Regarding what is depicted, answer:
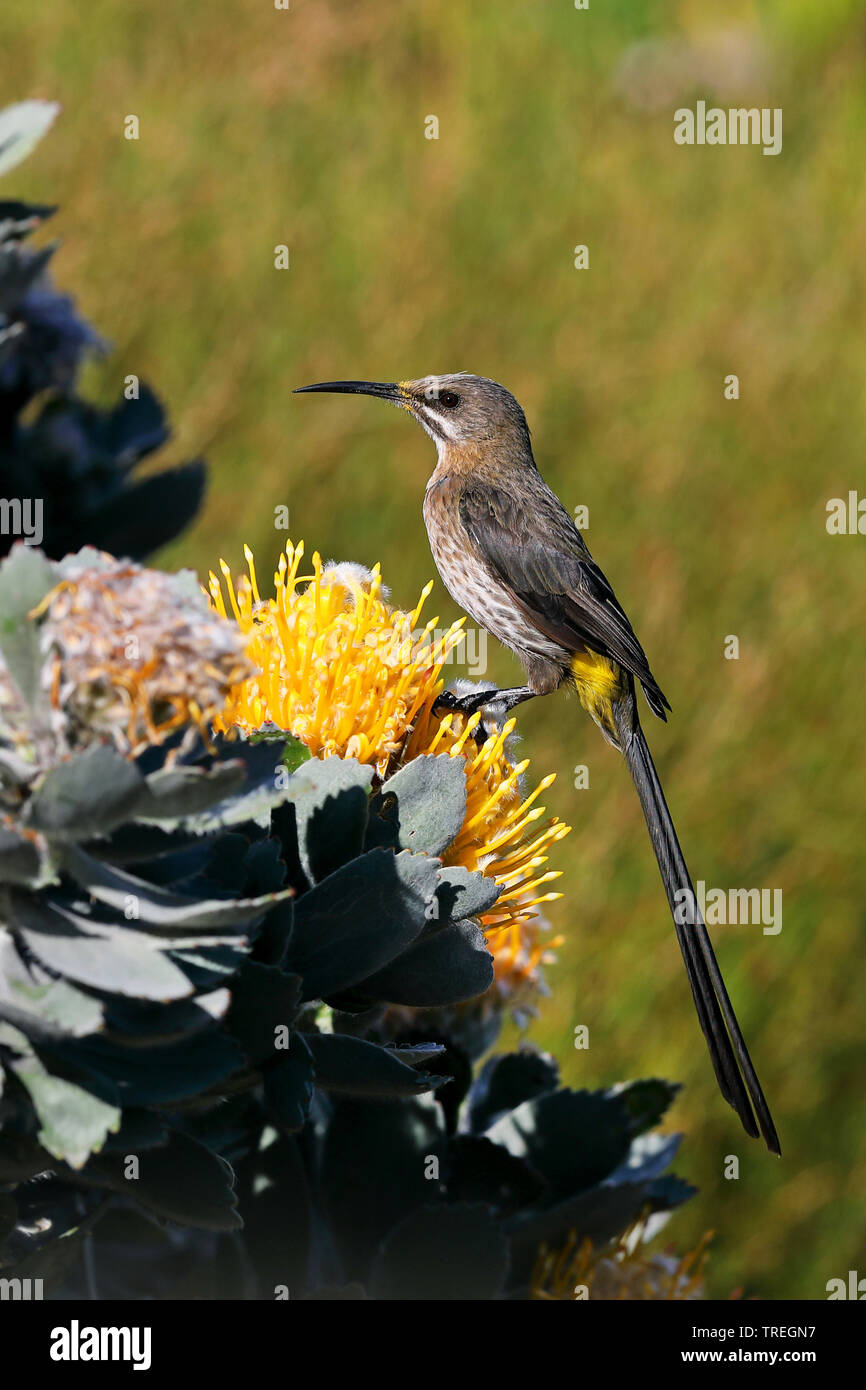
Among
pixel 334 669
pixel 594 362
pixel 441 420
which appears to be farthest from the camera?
pixel 594 362

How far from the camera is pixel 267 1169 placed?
171 centimetres

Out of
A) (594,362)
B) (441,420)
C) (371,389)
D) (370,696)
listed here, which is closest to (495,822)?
(370,696)

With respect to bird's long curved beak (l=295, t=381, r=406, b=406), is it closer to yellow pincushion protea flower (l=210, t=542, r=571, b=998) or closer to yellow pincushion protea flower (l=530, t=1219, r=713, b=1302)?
yellow pincushion protea flower (l=210, t=542, r=571, b=998)

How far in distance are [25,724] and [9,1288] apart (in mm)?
797

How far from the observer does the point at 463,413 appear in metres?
2.87

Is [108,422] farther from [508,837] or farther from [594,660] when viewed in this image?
[508,837]

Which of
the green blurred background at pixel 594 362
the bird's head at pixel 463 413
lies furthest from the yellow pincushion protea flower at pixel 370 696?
the green blurred background at pixel 594 362

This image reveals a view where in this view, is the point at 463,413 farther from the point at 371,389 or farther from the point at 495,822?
the point at 495,822

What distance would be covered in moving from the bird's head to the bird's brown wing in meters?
0.16

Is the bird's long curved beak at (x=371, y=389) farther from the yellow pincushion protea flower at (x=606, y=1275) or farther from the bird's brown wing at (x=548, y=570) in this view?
the yellow pincushion protea flower at (x=606, y=1275)

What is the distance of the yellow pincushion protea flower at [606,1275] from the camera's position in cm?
189

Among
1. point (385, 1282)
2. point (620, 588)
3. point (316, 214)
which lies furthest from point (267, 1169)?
point (316, 214)

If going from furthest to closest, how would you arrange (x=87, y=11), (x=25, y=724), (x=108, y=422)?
(x=87, y=11) < (x=108, y=422) < (x=25, y=724)

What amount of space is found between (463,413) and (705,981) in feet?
4.06
